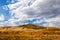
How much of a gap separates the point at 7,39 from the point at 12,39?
0.94 meters

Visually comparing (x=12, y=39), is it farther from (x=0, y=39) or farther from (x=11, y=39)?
(x=0, y=39)

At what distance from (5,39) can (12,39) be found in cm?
128

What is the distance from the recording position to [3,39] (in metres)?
30.1

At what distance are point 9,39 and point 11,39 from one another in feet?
1.41

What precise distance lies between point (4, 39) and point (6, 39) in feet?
1.20

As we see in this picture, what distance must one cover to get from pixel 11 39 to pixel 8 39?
558 millimetres

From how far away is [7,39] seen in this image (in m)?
30.4

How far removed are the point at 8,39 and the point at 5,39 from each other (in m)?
0.55

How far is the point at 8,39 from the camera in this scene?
30.4 metres

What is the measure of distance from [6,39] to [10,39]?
74 centimetres

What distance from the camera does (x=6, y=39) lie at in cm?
3034

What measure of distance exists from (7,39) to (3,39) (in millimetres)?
761

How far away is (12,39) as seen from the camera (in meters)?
30.3

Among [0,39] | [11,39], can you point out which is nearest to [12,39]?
[11,39]
